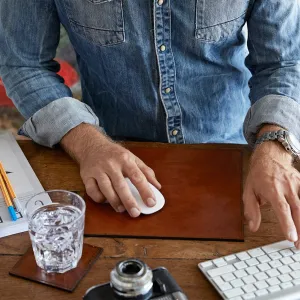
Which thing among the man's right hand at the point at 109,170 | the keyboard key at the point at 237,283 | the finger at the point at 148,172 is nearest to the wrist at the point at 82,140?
the man's right hand at the point at 109,170

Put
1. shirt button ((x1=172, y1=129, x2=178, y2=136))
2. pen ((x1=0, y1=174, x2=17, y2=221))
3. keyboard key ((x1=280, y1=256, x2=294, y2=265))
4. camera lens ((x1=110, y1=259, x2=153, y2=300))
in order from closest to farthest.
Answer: camera lens ((x1=110, y1=259, x2=153, y2=300)), keyboard key ((x1=280, y1=256, x2=294, y2=265)), pen ((x1=0, y1=174, x2=17, y2=221)), shirt button ((x1=172, y1=129, x2=178, y2=136))

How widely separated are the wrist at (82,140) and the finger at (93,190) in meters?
0.08

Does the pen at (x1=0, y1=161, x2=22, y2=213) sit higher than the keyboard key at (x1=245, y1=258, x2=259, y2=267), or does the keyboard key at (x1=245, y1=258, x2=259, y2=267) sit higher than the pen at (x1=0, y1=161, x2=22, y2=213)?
the pen at (x1=0, y1=161, x2=22, y2=213)

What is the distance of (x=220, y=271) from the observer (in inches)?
34.9

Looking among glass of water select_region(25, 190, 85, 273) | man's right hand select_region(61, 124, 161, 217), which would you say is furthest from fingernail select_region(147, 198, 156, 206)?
glass of water select_region(25, 190, 85, 273)

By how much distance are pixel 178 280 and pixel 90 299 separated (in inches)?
5.5

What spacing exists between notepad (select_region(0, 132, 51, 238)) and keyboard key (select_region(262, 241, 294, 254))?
0.39 m

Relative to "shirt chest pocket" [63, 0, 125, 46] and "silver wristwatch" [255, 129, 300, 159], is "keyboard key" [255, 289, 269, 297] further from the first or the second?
"shirt chest pocket" [63, 0, 125, 46]

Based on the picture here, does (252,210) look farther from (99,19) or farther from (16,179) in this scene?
(99,19)

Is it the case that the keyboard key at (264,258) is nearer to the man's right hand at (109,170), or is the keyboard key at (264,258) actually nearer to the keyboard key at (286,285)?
the keyboard key at (286,285)

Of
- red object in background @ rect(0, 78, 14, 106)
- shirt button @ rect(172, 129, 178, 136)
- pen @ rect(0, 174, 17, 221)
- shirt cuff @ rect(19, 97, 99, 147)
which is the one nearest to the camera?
pen @ rect(0, 174, 17, 221)

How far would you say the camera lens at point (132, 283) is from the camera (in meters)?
0.80

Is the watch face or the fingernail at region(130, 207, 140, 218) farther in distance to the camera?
the watch face

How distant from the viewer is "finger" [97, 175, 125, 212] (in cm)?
104
